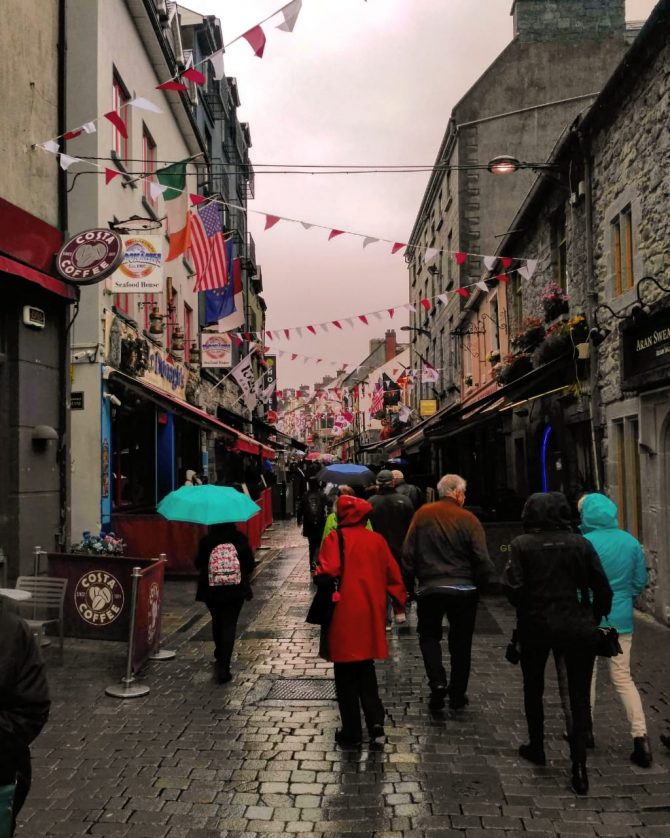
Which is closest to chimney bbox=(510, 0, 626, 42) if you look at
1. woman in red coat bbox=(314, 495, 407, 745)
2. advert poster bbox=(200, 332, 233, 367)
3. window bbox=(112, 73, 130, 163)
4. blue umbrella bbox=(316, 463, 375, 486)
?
advert poster bbox=(200, 332, 233, 367)

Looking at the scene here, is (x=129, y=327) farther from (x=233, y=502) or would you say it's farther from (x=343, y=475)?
(x=233, y=502)

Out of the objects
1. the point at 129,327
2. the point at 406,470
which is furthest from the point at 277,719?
the point at 406,470

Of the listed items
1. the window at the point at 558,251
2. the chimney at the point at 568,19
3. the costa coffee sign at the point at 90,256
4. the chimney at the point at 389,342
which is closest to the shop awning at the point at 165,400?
the costa coffee sign at the point at 90,256

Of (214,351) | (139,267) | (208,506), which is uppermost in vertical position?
(214,351)

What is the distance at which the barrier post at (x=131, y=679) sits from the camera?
6438mm

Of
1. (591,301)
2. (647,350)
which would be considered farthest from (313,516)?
(647,350)

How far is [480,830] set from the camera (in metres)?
4.01

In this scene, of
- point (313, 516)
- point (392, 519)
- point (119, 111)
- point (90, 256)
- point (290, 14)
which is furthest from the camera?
point (313, 516)

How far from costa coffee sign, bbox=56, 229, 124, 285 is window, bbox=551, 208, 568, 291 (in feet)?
26.8

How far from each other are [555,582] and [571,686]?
0.63 metres

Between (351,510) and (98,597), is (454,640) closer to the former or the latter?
(351,510)

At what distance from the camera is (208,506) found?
23.3 ft

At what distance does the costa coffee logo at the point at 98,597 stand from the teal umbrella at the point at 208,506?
31.7 inches

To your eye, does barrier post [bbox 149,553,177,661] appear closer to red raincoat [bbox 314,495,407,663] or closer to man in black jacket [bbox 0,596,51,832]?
red raincoat [bbox 314,495,407,663]
